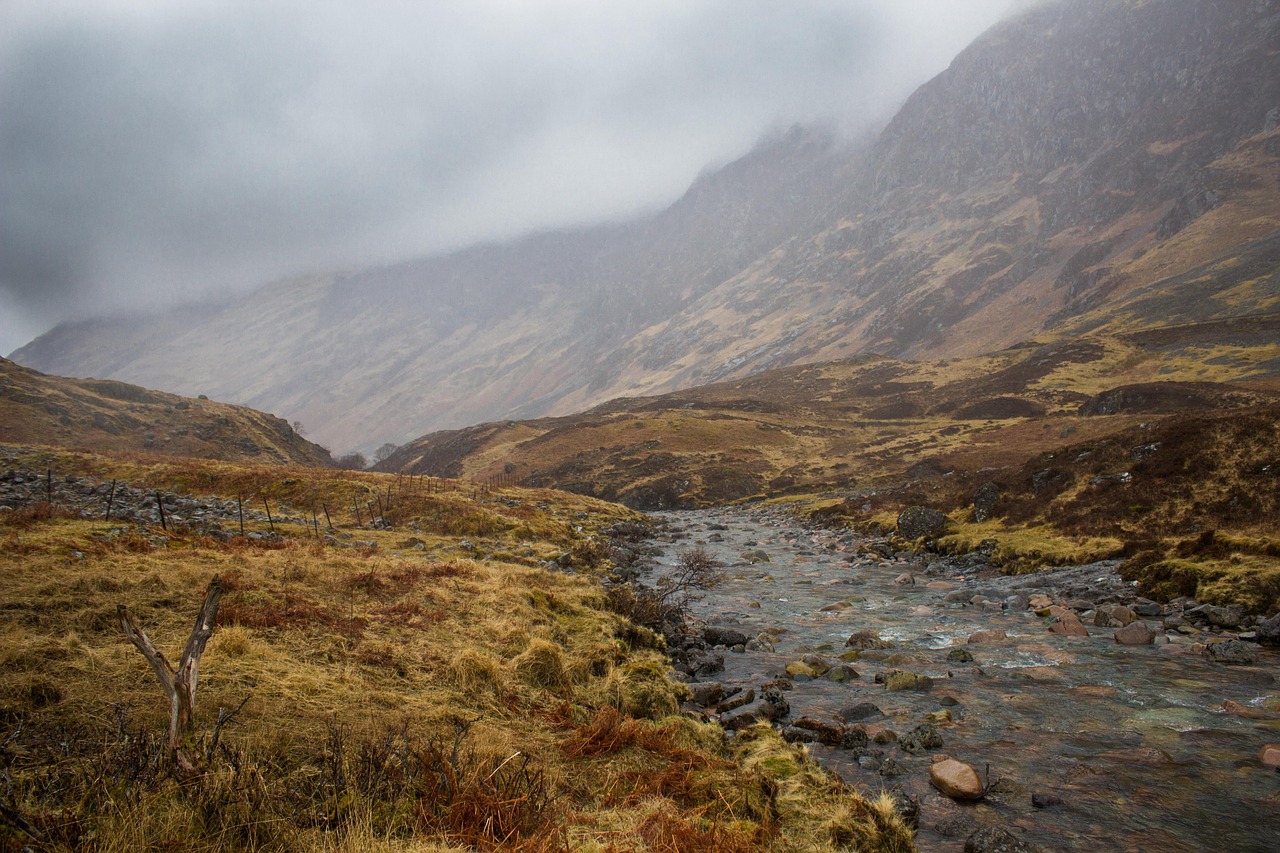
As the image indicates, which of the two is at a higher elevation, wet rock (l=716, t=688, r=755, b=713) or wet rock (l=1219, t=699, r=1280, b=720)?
wet rock (l=716, t=688, r=755, b=713)

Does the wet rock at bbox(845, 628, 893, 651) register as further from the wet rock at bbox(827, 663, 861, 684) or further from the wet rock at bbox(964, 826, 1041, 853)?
the wet rock at bbox(964, 826, 1041, 853)

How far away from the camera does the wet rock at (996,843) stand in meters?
7.61

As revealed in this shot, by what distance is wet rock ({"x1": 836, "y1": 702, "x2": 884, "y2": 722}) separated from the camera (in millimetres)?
12102

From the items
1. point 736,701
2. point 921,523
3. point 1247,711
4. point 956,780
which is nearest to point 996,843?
point 956,780

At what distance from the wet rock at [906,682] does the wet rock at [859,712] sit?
4.55 feet

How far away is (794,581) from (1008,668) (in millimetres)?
13162

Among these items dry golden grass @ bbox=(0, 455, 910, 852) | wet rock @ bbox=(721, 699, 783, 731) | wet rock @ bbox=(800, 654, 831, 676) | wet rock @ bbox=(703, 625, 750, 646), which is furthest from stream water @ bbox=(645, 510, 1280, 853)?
dry golden grass @ bbox=(0, 455, 910, 852)

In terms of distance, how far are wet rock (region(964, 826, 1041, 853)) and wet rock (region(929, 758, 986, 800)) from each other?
0.86m

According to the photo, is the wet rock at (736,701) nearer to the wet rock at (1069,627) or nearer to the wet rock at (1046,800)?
the wet rock at (1046,800)

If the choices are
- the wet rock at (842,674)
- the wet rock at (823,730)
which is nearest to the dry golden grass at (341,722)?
the wet rock at (823,730)

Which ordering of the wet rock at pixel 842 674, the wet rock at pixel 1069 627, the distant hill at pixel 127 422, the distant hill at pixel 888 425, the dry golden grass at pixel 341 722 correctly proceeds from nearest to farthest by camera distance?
the dry golden grass at pixel 341 722 → the wet rock at pixel 842 674 → the wet rock at pixel 1069 627 → the distant hill at pixel 888 425 → the distant hill at pixel 127 422

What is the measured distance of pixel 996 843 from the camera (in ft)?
25.4

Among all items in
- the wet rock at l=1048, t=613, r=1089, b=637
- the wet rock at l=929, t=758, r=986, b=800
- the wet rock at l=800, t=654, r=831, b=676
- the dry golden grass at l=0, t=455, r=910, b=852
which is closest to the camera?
the dry golden grass at l=0, t=455, r=910, b=852

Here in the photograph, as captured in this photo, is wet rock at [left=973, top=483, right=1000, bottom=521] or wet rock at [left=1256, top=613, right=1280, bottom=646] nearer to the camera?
Result: wet rock at [left=1256, top=613, right=1280, bottom=646]
